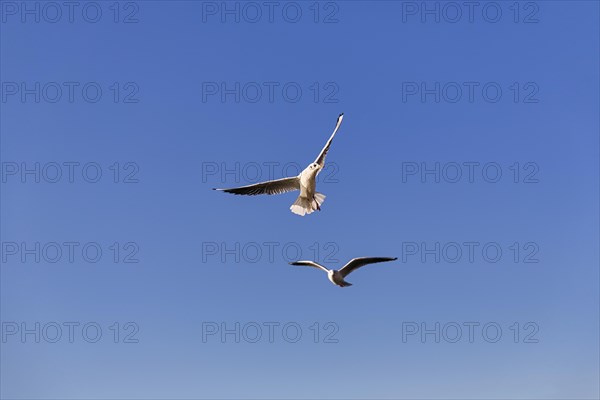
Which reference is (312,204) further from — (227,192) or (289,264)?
(289,264)

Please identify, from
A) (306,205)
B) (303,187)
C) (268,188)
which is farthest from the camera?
(268,188)

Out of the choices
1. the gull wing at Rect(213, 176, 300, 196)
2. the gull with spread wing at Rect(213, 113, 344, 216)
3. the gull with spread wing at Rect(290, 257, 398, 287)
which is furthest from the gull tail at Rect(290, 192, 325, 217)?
the gull with spread wing at Rect(290, 257, 398, 287)

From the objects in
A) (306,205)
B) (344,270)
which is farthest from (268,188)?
(344,270)

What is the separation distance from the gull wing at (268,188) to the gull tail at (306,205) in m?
0.46

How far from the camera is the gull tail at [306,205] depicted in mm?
14172

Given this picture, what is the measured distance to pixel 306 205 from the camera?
559 inches

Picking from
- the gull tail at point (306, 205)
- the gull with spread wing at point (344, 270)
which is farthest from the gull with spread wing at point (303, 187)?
the gull with spread wing at point (344, 270)

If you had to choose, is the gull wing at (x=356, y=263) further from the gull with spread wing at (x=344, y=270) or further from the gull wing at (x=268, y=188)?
the gull wing at (x=268, y=188)

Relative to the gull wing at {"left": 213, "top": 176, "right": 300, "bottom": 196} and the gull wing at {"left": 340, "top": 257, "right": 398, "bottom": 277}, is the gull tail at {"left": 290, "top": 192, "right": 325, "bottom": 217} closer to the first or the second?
the gull wing at {"left": 213, "top": 176, "right": 300, "bottom": 196}

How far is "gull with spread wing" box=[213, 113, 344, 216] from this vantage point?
533 inches

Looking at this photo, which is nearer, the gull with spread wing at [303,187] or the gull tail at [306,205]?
the gull with spread wing at [303,187]

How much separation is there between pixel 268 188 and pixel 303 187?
1.07 metres

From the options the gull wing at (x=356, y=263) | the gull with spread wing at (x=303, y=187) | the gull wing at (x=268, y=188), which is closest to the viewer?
the gull wing at (x=356, y=263)

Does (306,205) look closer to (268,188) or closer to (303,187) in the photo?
(303,187)
